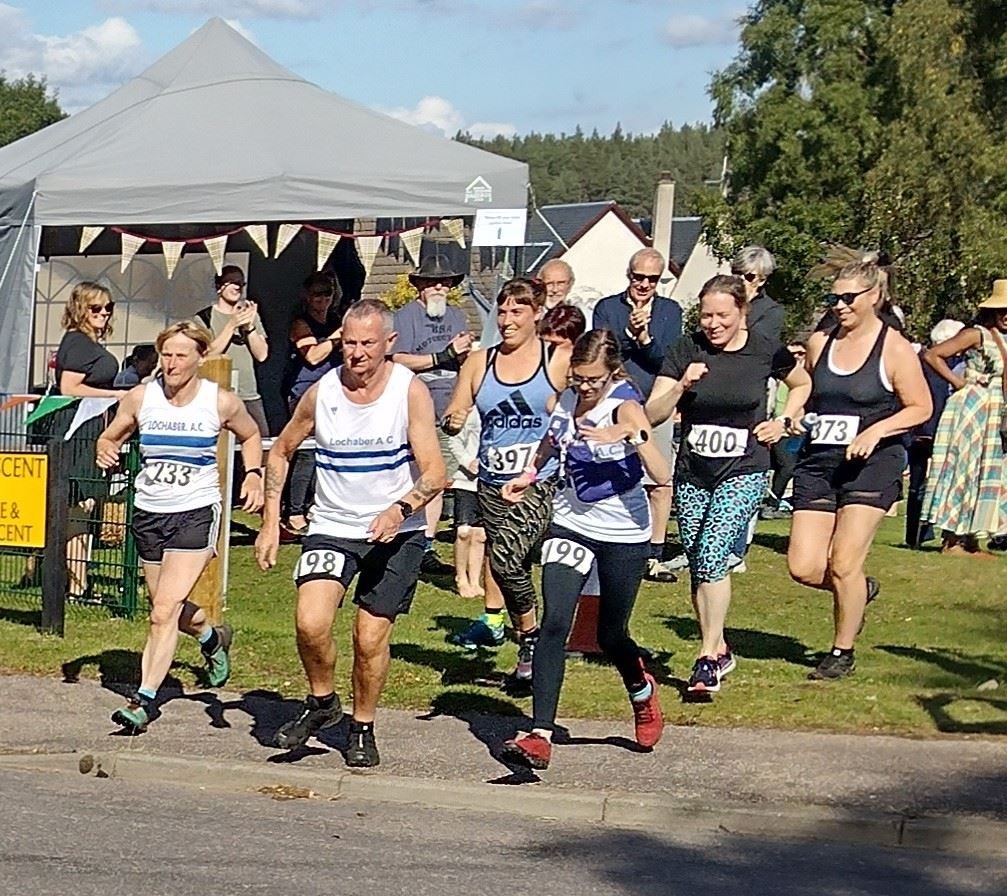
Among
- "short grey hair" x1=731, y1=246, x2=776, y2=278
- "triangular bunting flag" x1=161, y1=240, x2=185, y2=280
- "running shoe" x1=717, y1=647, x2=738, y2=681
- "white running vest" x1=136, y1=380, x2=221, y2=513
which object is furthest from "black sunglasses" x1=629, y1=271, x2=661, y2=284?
"triangular bunting flag" x1=161, y1=240, x2=185, y2=280

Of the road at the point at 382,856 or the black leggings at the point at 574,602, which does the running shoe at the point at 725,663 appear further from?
the road at the point at 382,856

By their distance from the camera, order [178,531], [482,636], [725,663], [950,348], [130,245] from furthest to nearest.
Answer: [130,245], [950,348], [482,636], [725,663], [178,531]

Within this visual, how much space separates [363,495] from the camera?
7.88m

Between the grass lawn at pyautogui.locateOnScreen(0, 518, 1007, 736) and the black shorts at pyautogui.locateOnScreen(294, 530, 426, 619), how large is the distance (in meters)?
1.38

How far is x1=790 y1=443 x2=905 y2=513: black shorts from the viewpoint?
30.3 ft

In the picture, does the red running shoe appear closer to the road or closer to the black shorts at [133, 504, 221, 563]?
the road

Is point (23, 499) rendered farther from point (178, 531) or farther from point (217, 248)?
point (217, 248)

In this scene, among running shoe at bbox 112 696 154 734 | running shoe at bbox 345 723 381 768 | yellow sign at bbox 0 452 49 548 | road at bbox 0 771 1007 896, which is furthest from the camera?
yellow sign at bbox 0 452 49 548

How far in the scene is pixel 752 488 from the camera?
9.16m

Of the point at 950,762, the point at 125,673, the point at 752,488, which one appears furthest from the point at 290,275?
the point at 950,762

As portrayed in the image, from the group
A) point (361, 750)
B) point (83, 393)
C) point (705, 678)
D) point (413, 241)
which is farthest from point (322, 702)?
point (413, 241)

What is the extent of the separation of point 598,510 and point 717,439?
1.34 meters

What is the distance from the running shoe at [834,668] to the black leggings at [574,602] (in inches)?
71.5

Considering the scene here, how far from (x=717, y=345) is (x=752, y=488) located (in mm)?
745
